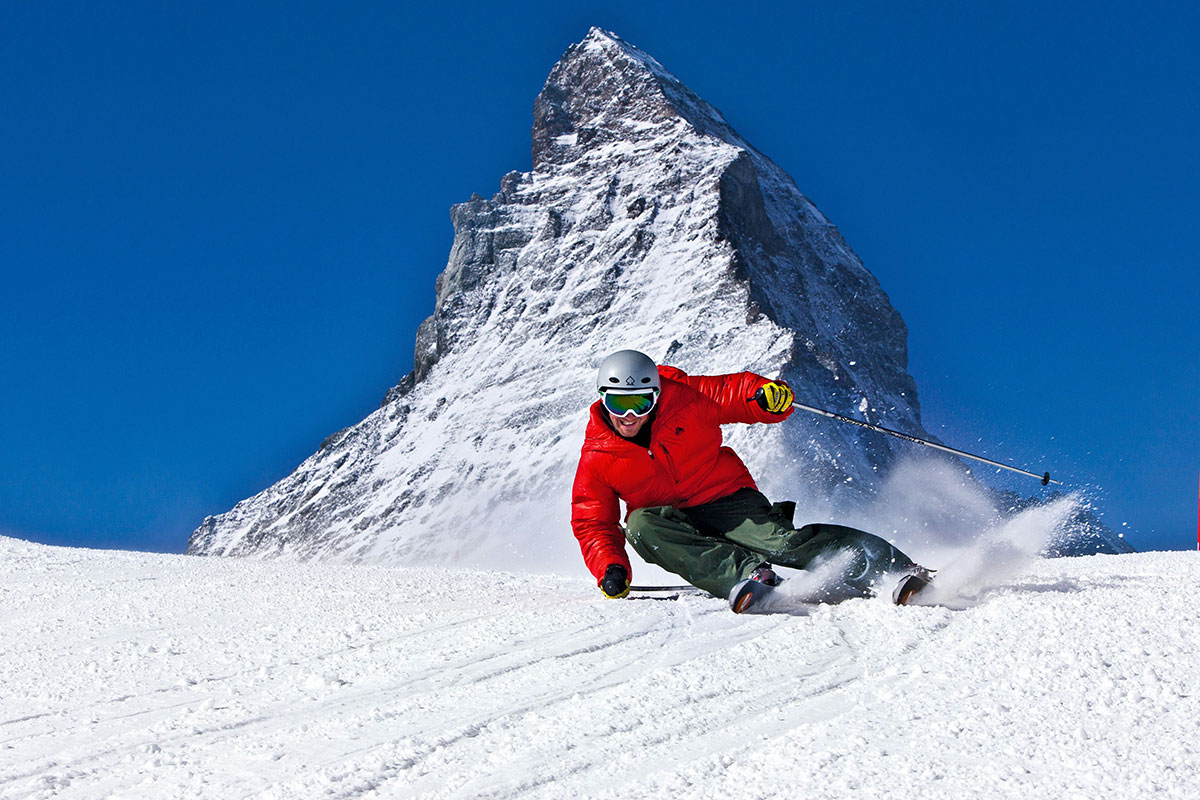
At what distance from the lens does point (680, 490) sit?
16.7 ft

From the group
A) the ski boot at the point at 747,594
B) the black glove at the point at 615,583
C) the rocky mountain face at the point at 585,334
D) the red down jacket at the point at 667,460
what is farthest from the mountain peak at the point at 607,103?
the ski boot at the point at 747,594

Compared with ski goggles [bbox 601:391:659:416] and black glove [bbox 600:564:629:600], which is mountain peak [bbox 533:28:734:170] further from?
black glove [bbox 600:564:629:600]

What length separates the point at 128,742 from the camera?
8.26ft

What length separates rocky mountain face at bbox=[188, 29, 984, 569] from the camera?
62.0 metres

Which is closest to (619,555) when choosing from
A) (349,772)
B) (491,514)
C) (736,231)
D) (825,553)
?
(825,553)

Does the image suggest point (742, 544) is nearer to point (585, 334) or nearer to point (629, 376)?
point (629, 376)

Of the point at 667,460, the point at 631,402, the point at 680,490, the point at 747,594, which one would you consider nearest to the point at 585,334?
the point at 680,490

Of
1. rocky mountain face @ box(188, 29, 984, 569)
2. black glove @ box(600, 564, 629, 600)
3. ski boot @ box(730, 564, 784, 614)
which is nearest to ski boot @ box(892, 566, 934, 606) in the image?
ski boot @ box(730, 564, 784, 614)

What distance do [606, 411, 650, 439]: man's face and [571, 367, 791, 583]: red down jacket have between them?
6 centimetres

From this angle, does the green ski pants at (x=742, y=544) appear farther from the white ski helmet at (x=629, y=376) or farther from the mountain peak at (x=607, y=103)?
the mountain peak at (x=607, y=103)

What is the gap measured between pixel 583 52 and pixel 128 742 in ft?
482

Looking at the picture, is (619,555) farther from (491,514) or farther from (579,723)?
(491,514)

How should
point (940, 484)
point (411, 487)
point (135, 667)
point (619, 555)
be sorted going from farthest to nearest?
point (411, 487)
point (940, 484)
point (619, 555)
point (135, 667)

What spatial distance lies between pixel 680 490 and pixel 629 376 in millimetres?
810
